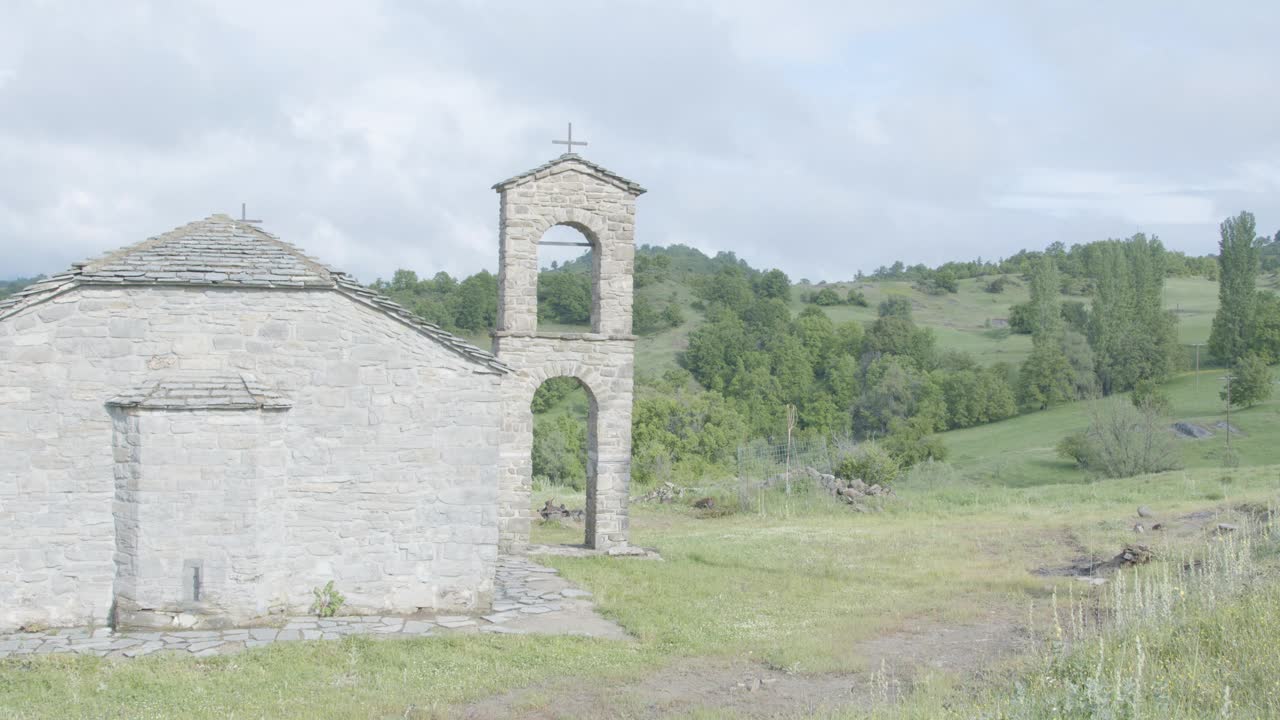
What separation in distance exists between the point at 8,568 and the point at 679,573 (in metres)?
7.97

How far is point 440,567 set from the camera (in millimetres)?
11383

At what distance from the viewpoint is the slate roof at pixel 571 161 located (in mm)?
15734

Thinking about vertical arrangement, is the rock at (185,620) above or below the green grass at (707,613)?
above

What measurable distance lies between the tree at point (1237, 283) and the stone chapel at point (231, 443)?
161 ft

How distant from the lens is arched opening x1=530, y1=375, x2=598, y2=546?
1625 cm

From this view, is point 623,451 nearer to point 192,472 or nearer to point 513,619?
point 513,619

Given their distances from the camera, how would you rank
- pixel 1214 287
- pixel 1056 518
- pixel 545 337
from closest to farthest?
pixel 545 337, pixel 1056 518, pixel 1214 287

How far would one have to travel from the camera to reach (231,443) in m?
10.4

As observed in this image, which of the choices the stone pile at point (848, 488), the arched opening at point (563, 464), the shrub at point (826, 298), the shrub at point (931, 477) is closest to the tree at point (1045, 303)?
the shrub at point (826, 298)

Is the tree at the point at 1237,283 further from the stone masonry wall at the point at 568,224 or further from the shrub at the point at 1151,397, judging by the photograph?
the stone masonry wall at the point at 568,224

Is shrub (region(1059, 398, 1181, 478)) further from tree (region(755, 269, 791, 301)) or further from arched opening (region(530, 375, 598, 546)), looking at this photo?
tree (region(755, 269, 791, 301))

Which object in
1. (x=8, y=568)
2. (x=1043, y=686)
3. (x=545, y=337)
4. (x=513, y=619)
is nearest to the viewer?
(x=1043, y=686)

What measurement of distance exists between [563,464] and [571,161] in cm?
2221

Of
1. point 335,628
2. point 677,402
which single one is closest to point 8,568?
point 335,628
